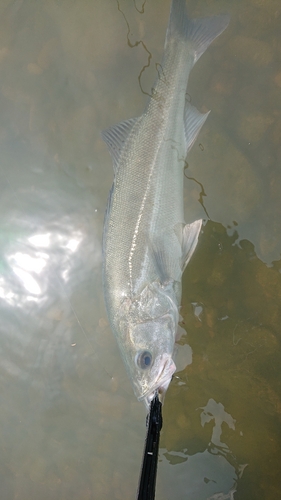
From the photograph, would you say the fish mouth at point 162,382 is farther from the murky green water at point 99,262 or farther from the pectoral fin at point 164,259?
the murky green water at point 99,262

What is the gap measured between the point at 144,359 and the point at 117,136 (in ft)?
5.21

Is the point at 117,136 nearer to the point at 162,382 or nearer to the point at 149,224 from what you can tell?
the point at 149,224

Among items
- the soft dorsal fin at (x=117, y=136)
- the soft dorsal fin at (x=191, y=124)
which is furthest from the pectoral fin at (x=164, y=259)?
the soft dorsal fin at (x=191, y=124)

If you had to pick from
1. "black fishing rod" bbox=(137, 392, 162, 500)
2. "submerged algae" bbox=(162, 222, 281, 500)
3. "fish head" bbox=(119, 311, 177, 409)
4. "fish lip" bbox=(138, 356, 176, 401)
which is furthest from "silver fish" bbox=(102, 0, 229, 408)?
"submerged algae" bbox=(162, 222, 281, 500)

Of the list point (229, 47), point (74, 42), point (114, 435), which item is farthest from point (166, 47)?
point (114, 435)

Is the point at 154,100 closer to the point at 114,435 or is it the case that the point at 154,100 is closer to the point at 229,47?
the point at 229,47

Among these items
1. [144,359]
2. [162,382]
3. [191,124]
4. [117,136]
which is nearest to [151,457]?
[162,382]

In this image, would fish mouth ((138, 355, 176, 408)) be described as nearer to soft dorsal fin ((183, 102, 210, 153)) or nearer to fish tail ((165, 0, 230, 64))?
soft dorsal fin ((183, 102, 210, 153))

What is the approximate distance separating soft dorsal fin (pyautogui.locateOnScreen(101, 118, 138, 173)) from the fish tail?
2.45ft

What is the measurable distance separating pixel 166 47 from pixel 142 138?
782 mm

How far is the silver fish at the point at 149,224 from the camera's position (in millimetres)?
2400

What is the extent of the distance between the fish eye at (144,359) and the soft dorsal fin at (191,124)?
5.04 ft

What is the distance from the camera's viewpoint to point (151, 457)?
1869 mm

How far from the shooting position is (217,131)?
10.2ft
